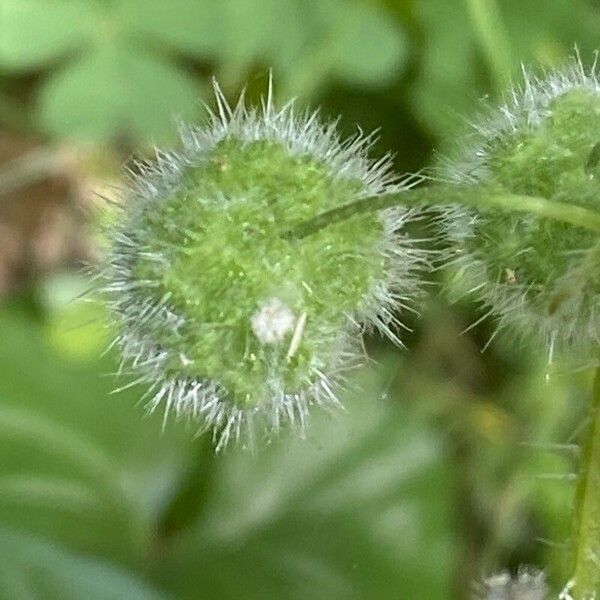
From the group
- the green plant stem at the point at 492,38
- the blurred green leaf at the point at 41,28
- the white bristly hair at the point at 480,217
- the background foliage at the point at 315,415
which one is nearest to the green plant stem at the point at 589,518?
the white bristly hair at the point at 480,217

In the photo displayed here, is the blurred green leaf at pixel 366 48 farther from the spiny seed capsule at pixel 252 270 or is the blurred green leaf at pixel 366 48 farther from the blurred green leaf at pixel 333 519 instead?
the spiny seed capsule at pixel 252 270

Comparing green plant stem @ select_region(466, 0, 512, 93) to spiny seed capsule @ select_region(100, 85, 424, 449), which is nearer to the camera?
spiny seed capsule @ select_region(100, 85, 424, 449)

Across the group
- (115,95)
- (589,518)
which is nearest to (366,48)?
(115,95)

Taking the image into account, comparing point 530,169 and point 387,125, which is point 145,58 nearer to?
point 387,125

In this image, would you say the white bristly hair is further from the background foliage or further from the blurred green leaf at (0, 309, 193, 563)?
the blurred green leaf at (0, 309, 193, 563)

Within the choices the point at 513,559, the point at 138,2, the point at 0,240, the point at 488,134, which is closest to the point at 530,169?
the point at 488,134

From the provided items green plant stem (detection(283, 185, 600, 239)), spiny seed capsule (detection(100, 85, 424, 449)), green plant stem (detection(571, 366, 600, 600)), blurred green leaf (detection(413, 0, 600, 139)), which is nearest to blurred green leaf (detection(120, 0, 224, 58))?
blurred green leaf (detection(413, 0, 600, 139))

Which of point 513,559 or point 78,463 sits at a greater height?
point 513,559
